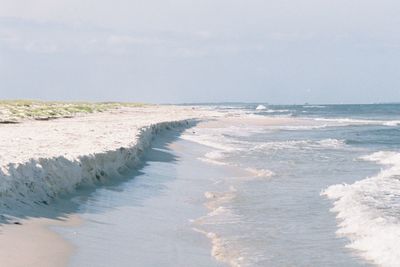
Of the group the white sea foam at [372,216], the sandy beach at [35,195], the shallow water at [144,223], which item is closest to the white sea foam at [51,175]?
the sandy beach at [35,195]

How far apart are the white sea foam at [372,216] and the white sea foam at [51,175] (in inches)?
229

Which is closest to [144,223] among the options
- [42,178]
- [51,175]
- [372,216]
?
[42,178]

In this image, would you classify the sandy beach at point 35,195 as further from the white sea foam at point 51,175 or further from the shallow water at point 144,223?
the shallow water at point 144,223

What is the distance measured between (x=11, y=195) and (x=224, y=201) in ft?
19.4

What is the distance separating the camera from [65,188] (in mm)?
13852

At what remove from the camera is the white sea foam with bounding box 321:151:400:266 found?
10164mm

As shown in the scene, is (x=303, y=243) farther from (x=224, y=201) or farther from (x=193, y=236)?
(x=224, y=201)

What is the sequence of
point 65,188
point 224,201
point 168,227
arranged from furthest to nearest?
point 224,201
point 65,188
point 168,227

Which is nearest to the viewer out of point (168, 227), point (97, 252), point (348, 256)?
point (97, 252)

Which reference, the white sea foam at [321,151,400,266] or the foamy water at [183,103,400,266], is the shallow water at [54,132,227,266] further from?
the white sea foam at [321,151,400,266]

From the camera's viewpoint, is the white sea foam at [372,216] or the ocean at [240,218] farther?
the white sea foam at [372,216]

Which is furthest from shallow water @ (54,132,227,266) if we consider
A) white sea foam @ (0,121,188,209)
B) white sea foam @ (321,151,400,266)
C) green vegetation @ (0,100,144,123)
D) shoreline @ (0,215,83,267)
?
green vegetation @ (0,100,144,123)

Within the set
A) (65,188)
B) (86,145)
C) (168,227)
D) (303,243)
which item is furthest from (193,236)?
(86,145)

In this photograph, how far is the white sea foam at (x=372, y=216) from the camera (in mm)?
10164
